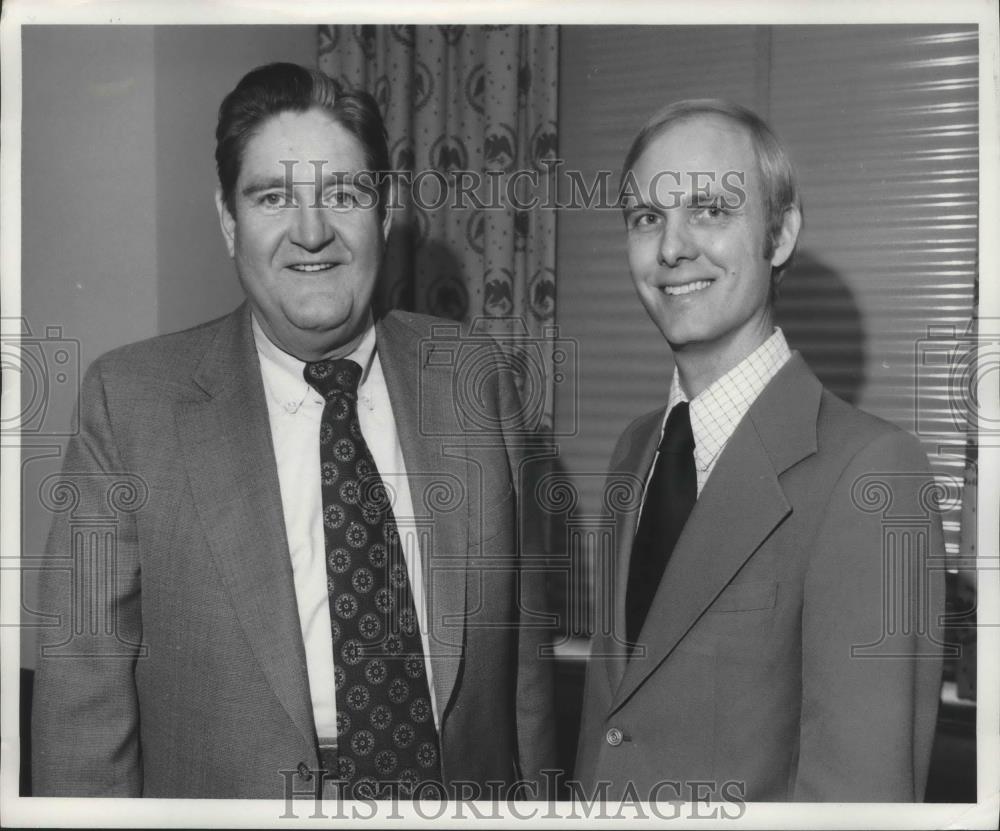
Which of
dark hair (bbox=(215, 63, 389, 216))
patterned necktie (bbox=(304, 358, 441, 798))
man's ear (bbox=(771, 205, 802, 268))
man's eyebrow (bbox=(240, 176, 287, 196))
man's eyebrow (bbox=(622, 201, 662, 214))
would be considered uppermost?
dark hair (bbox=(215, 63, 389, 216))

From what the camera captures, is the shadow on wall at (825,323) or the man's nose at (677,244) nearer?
the man's nose at (677,244)

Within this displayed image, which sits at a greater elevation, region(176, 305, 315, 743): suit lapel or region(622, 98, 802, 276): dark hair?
region(622, 98, 802, 276): dark hair

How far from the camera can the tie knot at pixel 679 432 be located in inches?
49.2

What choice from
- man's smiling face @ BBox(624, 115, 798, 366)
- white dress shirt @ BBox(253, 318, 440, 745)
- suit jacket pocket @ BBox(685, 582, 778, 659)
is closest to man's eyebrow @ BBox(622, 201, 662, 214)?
man's smiling face @ BBox(624, 115, 798, 366)

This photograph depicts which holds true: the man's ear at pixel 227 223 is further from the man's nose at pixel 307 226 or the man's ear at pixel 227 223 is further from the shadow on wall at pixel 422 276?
the shadow on wall at pixel 422 276

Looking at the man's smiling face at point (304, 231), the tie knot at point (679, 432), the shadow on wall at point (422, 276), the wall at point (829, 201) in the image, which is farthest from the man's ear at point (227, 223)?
the tie knot at point (679, 432)

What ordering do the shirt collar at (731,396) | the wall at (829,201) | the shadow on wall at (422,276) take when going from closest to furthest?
the shirt collar at (731,396) → the wall at (829,201) → the shadow on wall at (422,276)

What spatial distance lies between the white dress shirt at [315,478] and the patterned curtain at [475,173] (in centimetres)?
29

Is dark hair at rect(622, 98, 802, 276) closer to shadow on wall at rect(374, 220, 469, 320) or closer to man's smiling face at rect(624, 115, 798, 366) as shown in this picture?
man's smiling face at rect(624, 115, 798, 366)

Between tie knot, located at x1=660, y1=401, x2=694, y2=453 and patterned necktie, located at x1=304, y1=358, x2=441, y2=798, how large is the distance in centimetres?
40

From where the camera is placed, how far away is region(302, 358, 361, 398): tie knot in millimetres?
1269

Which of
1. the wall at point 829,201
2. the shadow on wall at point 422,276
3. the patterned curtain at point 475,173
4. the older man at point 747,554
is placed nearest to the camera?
the older man at point 747,554

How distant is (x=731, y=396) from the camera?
3.98 ft

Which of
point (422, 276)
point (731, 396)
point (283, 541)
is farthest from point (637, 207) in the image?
point (283, 541)
